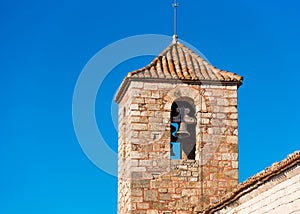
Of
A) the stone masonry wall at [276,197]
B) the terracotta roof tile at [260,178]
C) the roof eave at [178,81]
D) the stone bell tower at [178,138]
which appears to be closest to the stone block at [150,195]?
the stone bell tower at [178,138]

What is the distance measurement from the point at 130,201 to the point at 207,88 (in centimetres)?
234

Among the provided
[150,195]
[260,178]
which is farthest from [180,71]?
[260,178]

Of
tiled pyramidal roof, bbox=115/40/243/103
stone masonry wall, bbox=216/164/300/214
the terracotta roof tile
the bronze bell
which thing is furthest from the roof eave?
stone masonry wall, bbox=216/164/300/214

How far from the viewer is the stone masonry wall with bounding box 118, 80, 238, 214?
13398mm

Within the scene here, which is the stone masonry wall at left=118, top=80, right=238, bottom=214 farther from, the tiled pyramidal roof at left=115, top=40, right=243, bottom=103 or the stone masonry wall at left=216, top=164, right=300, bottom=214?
the stone masonry wall at left=216, top=164, right=300, bottom=214

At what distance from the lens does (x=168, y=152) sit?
44.9 feet

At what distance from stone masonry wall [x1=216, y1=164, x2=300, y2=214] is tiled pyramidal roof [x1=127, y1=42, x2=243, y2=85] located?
11.1ft

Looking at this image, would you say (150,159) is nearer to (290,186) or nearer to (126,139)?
(126,139)

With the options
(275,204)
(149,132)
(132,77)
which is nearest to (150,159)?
(149,132)

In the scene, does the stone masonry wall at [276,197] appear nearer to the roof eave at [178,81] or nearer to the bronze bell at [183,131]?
the bronze bell at [183,131]

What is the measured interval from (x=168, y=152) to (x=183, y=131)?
0.44 metres

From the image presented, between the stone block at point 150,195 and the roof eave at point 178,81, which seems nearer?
the stone block at point 150,195

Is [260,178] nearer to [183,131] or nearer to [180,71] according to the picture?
[183,131]

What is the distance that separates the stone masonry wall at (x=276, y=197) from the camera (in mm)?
9279
